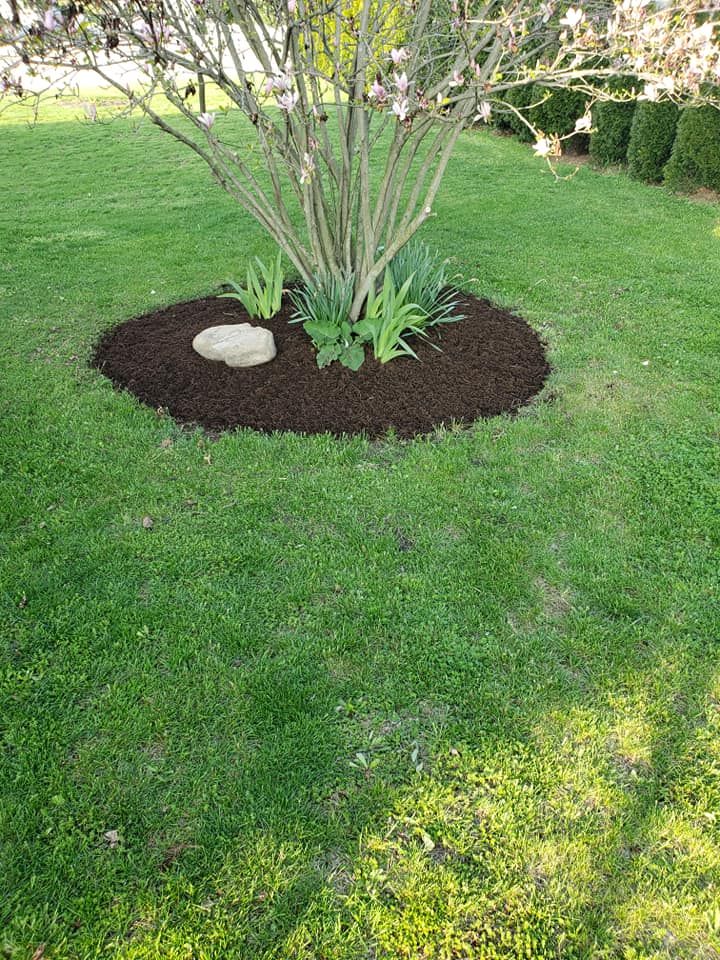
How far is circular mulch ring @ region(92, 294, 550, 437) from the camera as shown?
13.4ft

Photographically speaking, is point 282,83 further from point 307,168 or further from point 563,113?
point 563,113

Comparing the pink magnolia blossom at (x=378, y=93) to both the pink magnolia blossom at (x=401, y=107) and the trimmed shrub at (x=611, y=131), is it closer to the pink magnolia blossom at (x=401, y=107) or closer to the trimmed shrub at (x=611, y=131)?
the pink magnolia blossom at (x=401, y=107)

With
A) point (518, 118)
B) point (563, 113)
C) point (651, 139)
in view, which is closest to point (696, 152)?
point (651, 139)

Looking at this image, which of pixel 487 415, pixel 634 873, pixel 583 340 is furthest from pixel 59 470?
pixel 583 340

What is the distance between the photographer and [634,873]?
1.96 metres

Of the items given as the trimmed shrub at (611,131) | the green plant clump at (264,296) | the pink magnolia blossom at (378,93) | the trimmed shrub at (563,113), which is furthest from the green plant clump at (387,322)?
the trimmed shrub at (563,113)

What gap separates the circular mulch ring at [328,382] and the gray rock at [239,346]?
0.05 m

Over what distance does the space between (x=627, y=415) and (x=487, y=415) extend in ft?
2.89

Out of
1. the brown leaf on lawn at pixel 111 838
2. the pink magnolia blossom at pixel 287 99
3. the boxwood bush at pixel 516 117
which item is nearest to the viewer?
the brown leaf on lawn at pixel 111 838

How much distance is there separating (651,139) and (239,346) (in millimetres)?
8129

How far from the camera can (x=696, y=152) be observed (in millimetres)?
8875

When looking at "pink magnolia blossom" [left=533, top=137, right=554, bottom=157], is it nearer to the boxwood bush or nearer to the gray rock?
the gray rock

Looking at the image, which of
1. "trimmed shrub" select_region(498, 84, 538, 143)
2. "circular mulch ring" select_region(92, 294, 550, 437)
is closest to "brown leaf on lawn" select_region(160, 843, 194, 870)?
"circular mulch ring" select_region(92, 294, 550, 437)

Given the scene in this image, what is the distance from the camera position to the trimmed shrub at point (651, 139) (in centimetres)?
927
